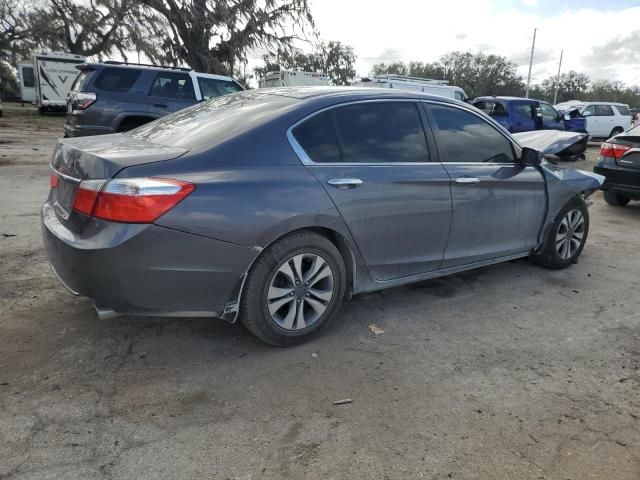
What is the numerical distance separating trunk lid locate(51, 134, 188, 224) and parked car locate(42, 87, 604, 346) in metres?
0.01

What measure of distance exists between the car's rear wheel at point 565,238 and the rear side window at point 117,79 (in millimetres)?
7598

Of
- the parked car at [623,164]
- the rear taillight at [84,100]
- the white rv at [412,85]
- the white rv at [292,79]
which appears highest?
the white rv at [292,79]

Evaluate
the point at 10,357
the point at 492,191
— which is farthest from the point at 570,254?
the point at 10,357

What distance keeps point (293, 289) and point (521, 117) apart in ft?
47.2

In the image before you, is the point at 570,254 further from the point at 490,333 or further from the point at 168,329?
the point at 168,329

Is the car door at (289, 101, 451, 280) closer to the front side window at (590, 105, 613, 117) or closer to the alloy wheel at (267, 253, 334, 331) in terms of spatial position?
the alloy wheel at (267, 253, 334, 331)

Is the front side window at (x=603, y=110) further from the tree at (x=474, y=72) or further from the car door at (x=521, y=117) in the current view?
the tree at (x=474, y=72)

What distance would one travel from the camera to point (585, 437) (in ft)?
8.25

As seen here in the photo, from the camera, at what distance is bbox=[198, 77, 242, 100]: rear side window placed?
10.6 metres

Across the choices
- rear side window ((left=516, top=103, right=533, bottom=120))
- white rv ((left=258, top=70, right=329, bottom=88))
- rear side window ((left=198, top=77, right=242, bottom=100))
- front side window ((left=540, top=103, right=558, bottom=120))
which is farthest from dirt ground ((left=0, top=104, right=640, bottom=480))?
white rv ((left=258, top=70, right=329, bottom=88))

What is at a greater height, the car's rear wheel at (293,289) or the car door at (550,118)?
the car door at (550,118)

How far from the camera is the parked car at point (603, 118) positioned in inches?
830

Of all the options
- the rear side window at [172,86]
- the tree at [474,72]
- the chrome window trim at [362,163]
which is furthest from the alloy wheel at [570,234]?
the tree at [474,72]

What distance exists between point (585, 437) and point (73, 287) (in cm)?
283
